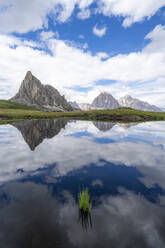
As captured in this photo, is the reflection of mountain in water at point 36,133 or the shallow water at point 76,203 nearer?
the shallow water at point 76,203

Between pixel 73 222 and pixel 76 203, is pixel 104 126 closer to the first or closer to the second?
pixel 76 203

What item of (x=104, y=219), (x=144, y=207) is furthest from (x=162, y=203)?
(x=104, y=219)

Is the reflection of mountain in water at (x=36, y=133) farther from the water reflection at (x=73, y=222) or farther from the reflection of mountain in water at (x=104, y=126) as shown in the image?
the reflection of mountain in water at (x=104, y=126)

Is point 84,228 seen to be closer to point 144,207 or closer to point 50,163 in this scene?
point 144,207

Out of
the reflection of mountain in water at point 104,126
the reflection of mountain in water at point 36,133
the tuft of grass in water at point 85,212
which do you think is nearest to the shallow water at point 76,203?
the tuft of grass in water at point 85,212

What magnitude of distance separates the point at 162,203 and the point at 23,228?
42.3 ft

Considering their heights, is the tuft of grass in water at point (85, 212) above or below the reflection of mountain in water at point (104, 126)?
below

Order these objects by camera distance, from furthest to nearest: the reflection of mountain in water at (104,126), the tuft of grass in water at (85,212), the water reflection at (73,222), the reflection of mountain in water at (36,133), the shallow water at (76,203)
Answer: the reflection of mountain in water at (104,126), the reflection of mountain in water at (36,133), the tuft of grass in water at (85,212), the shallow water at (76,203), the water reflection at (73,222)

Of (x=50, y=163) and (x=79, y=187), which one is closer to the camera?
(x=79, y=187)

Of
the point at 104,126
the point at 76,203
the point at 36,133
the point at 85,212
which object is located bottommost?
the point at 76,203

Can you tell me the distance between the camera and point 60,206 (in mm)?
12289

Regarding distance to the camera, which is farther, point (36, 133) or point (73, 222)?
point (36, 133)

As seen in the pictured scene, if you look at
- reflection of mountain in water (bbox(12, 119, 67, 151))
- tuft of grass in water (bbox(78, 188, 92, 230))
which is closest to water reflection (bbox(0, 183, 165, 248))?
tuft of grass in water (bbox(78, 188, 92, 230))

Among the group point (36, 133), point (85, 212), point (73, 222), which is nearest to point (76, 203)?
point (85, 212)
